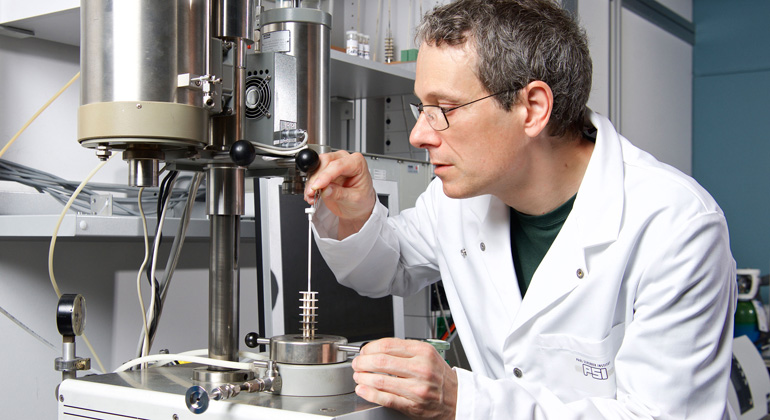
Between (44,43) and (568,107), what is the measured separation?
1.13 metres

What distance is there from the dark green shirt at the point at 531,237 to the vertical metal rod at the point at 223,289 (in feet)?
1.80

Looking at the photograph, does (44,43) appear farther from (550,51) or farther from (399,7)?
(550,51)

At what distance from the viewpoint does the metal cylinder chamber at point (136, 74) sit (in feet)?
2.37

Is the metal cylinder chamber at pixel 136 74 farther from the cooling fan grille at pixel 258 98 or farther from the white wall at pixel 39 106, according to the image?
the white wall at pixel 39 106

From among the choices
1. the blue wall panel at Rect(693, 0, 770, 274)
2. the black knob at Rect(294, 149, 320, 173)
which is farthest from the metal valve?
the blue wall panel at Rect(693, 0, 770, 274)

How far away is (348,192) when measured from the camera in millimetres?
1160

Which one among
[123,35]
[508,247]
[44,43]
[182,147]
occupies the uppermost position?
[44,43]

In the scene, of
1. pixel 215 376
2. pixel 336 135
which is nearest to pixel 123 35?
pixel 215 376

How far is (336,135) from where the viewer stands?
79.9 inches

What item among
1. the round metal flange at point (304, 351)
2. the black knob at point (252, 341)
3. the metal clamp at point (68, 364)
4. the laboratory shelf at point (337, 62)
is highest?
the laboratory shelf at point (337, 62)

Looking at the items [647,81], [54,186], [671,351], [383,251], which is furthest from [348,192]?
[647,81]

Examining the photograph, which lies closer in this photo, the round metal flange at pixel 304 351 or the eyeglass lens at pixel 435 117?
the round metal flange at pixel 304 351

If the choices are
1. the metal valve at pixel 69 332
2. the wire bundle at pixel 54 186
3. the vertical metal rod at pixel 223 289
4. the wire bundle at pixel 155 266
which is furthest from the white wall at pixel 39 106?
the vertical metal rod at pixel 223 289

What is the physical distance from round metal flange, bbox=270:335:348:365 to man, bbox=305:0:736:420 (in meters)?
0.03
